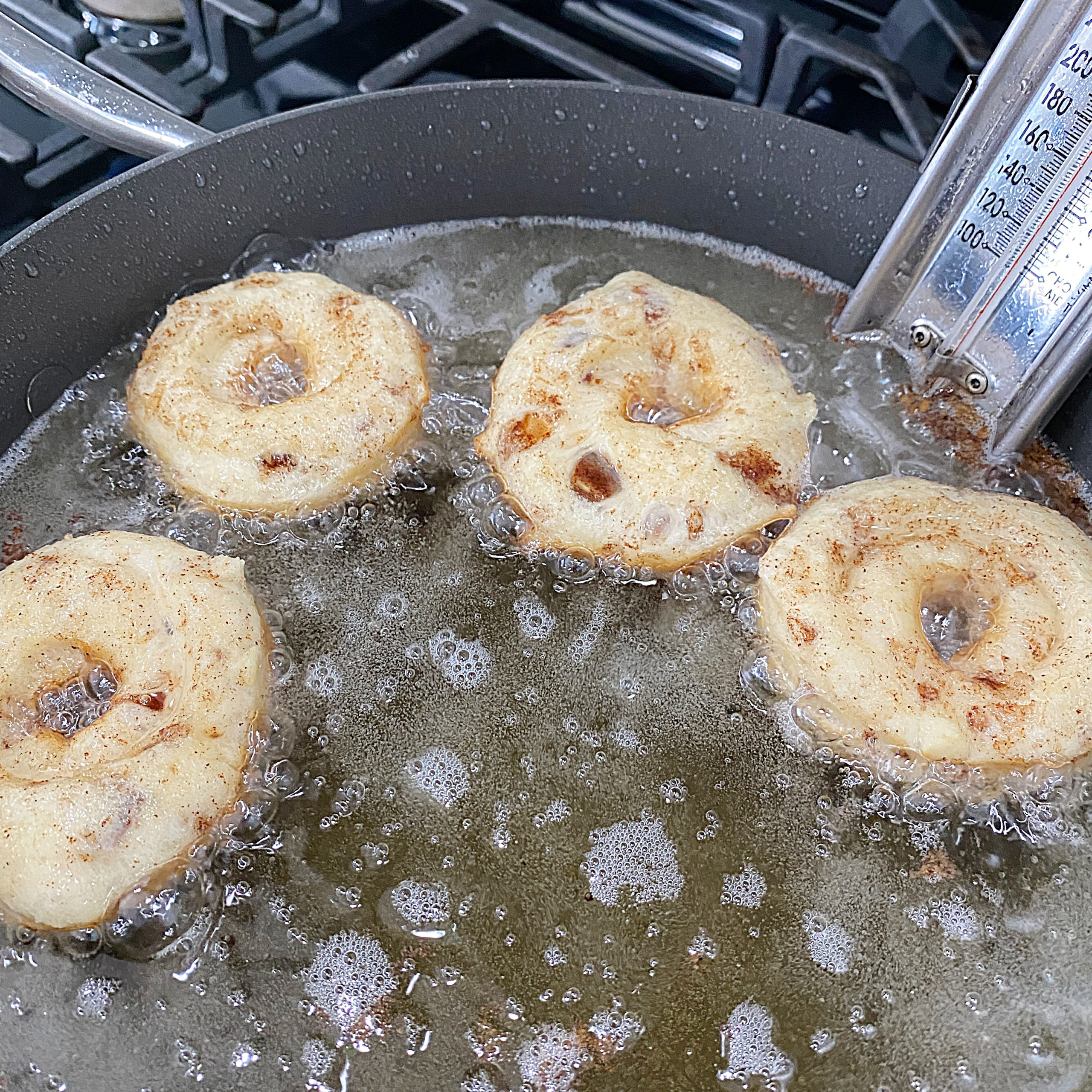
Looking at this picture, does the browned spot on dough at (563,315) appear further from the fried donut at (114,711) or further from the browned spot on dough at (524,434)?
the fried donut at (114,711)

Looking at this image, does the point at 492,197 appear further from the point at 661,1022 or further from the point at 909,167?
the point at 661,1022

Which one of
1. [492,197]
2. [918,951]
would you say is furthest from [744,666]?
[492,197]

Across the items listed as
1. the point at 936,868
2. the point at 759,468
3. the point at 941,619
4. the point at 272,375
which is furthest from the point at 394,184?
the point at 936,868

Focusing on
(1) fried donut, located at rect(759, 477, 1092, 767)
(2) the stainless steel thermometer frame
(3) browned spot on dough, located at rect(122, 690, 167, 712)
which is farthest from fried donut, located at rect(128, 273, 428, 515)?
(2) the stainless steel thermometer frame

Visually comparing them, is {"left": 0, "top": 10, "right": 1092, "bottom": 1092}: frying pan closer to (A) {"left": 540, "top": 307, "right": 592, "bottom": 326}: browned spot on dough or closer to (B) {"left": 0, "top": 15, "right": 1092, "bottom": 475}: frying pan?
(B) {"left": 0, "top": 15, "right": 1092, "bottom": 475}: frying pan

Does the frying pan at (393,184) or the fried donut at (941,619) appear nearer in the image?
the fried donut at (941,619)

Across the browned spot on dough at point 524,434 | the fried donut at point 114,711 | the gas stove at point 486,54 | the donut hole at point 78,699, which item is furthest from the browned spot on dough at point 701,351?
the donut hole at point 78,699
